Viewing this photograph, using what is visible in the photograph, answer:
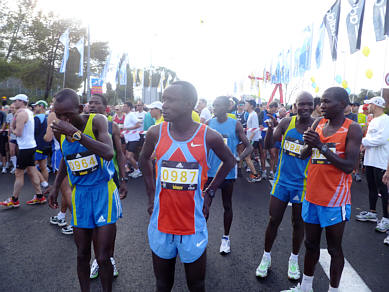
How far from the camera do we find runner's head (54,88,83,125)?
260 centimetres

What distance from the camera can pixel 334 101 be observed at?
2.80 m

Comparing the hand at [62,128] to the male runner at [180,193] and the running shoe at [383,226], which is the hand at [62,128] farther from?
the running shoe at [383,226]

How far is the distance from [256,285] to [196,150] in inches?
76.3

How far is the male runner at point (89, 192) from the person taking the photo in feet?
8.81

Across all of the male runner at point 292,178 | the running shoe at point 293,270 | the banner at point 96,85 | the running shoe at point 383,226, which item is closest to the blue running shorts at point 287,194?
the male runner at point 292,178

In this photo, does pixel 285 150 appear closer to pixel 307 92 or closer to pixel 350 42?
pixel 307 92

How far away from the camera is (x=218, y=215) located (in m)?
5.75

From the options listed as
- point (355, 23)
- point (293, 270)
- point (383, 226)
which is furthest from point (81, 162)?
point (355, 23)

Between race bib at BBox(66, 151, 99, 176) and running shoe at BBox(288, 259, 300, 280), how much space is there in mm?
2484

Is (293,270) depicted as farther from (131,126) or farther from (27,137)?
(131,126)

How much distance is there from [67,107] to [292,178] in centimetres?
247

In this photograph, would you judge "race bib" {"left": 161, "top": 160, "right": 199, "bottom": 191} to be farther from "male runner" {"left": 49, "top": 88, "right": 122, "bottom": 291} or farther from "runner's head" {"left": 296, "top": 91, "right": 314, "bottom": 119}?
"runner's head" {"left": 296, "top": 91, "right": 314, "bottom": 119}

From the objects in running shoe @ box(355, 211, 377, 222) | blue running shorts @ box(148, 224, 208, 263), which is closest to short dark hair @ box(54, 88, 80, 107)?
blue running shorts @ box(148, 224, 208, 263)

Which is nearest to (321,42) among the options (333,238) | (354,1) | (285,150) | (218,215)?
(354,1)
